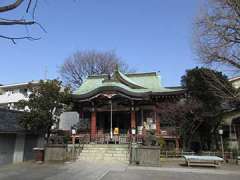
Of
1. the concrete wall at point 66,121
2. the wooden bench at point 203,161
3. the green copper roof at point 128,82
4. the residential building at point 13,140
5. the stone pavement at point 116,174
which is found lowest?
the stone pavement at point 116,174

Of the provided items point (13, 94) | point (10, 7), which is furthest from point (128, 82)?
point (13, 94)

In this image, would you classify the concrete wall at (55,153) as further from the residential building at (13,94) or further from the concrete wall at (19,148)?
the residential building at (13,94)

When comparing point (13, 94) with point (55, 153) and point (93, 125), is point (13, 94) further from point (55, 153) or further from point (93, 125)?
point (55, 153)

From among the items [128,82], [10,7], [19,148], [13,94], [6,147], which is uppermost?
[13,94]

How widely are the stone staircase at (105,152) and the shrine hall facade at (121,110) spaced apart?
68.1 inches

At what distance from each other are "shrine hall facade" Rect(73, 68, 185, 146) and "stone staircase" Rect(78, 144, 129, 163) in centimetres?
173

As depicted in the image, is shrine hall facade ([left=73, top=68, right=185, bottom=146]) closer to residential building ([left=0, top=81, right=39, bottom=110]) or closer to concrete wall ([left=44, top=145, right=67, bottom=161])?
concrete wall ([left=44, top=145, right=67, bottom=161])

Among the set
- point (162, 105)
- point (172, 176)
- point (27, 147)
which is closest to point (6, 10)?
point (172, 176)

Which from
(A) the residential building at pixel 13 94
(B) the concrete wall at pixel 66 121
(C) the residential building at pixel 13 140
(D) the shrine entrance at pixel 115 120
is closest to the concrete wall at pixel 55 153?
(C) the residential building at pixel 13 140

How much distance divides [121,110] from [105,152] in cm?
614

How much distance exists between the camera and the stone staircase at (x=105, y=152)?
1566 cm

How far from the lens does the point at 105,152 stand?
643 inches

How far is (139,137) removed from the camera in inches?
754

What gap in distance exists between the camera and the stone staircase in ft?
51.4
